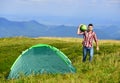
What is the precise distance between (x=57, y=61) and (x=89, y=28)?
291 centimetres

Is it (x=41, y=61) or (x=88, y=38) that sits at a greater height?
(x=88, y=38)

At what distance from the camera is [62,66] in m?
23.6

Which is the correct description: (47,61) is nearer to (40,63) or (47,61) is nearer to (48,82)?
(40,63)

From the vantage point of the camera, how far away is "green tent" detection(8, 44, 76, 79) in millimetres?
23641

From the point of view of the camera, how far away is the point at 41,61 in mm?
24391

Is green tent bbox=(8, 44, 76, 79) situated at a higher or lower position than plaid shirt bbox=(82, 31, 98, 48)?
lower

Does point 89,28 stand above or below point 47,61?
above

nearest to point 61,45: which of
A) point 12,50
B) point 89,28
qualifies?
point 12,50

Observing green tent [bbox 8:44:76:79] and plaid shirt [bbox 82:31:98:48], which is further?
plaid shirt [bbox 82:31:98:48]

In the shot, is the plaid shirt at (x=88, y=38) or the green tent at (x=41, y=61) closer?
the green tent at (x=41, y=61)

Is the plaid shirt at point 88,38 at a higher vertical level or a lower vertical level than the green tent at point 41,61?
higher

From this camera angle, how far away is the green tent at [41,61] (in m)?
23.6

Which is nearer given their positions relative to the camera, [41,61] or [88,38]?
[41,61]

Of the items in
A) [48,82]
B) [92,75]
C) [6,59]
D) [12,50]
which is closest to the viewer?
[48,82]
